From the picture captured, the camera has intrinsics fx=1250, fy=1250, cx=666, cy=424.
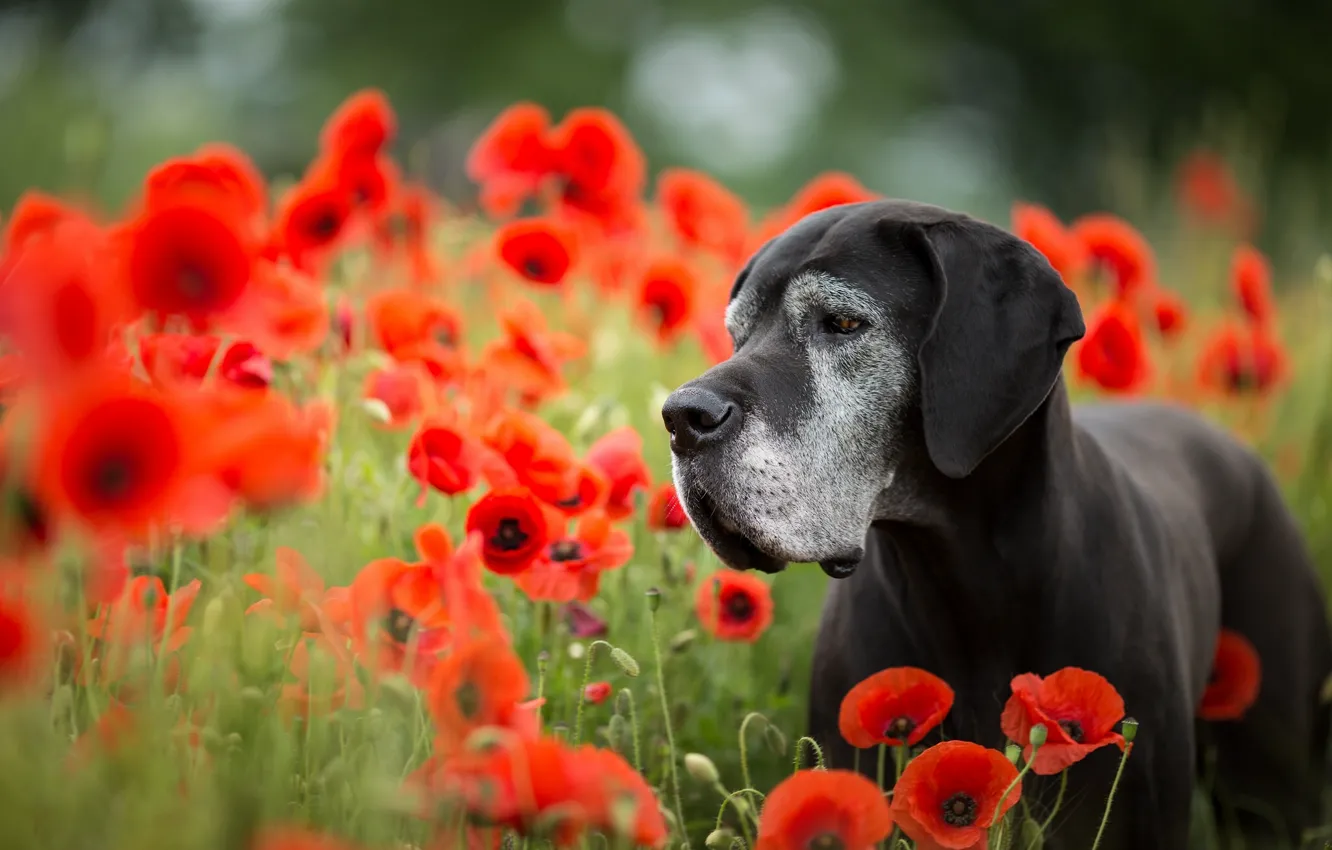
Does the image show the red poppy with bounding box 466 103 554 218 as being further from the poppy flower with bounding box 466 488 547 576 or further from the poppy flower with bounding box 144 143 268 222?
the poppy flower with bounding box 466 488 547 576

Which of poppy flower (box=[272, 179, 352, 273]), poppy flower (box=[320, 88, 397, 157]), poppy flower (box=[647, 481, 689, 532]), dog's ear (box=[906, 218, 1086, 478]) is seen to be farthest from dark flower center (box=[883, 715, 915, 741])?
poppy flower (box=[320, 88, 397, 157])

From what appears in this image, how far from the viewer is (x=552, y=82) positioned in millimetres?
17344

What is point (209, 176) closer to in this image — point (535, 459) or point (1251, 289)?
point (535, 459)

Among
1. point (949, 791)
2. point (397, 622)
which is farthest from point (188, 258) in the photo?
point (949, 791)

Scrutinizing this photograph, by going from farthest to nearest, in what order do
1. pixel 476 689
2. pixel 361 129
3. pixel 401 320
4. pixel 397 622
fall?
pixel 361 129
pixel 401 320
pixel 397 622
pixel 476 689

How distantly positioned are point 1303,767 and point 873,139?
17.1m

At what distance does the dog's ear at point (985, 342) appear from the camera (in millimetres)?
2240

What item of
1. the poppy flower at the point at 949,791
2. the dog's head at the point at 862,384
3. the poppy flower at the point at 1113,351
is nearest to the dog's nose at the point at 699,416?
the dog's head at the point at 862,384

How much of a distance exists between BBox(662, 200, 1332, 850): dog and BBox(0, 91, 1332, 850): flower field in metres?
0.17

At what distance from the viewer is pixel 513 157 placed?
3666mm

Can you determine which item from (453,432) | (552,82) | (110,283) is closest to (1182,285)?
(453,432)

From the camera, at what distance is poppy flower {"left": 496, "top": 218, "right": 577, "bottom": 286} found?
3262 millimetres

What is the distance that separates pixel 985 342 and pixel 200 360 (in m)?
1.45

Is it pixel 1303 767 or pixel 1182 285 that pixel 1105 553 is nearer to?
pixel 1303 767
